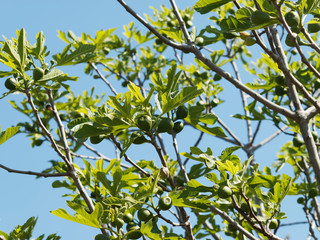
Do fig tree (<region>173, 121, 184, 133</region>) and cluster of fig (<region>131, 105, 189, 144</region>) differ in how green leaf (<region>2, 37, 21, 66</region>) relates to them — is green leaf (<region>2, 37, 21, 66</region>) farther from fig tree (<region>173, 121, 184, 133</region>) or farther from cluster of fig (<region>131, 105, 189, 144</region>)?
fig tree (<region>173, 121, 184, 133</region>)

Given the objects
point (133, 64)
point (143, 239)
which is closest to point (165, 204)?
point (143, 239)

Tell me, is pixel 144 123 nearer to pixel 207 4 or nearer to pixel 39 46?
pixel 207 4

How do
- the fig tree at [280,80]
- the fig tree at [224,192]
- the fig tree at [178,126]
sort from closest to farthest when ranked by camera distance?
the fig tree at [224,192], the fig tree at [178,126], the fig tree at [280,80]

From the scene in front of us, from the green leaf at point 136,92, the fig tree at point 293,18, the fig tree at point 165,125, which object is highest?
the fig tree at point 293,18

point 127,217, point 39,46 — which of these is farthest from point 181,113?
point 39,46

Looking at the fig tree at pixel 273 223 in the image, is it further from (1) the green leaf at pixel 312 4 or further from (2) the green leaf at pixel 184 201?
(1) the green leaf at pixel 312 4

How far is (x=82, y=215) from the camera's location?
2066 millimetres

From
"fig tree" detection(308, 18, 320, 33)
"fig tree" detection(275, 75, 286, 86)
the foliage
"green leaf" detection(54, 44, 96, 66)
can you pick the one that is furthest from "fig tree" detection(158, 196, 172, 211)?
"fig tree" detection(275, 75, 286, 86)

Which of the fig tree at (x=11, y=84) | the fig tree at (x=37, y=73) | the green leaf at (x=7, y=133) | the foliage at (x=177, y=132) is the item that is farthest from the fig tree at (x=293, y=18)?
the fig tree at (x=11, y=84)

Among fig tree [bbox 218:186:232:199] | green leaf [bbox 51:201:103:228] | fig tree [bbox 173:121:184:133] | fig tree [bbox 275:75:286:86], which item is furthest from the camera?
fig tree [bbox 275:75:286:86]

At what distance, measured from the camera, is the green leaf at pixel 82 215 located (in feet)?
6.64

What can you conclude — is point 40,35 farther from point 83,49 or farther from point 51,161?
point 51,161

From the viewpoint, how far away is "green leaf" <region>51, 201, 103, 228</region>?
6.64 feet

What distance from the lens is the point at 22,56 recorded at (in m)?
2.74
